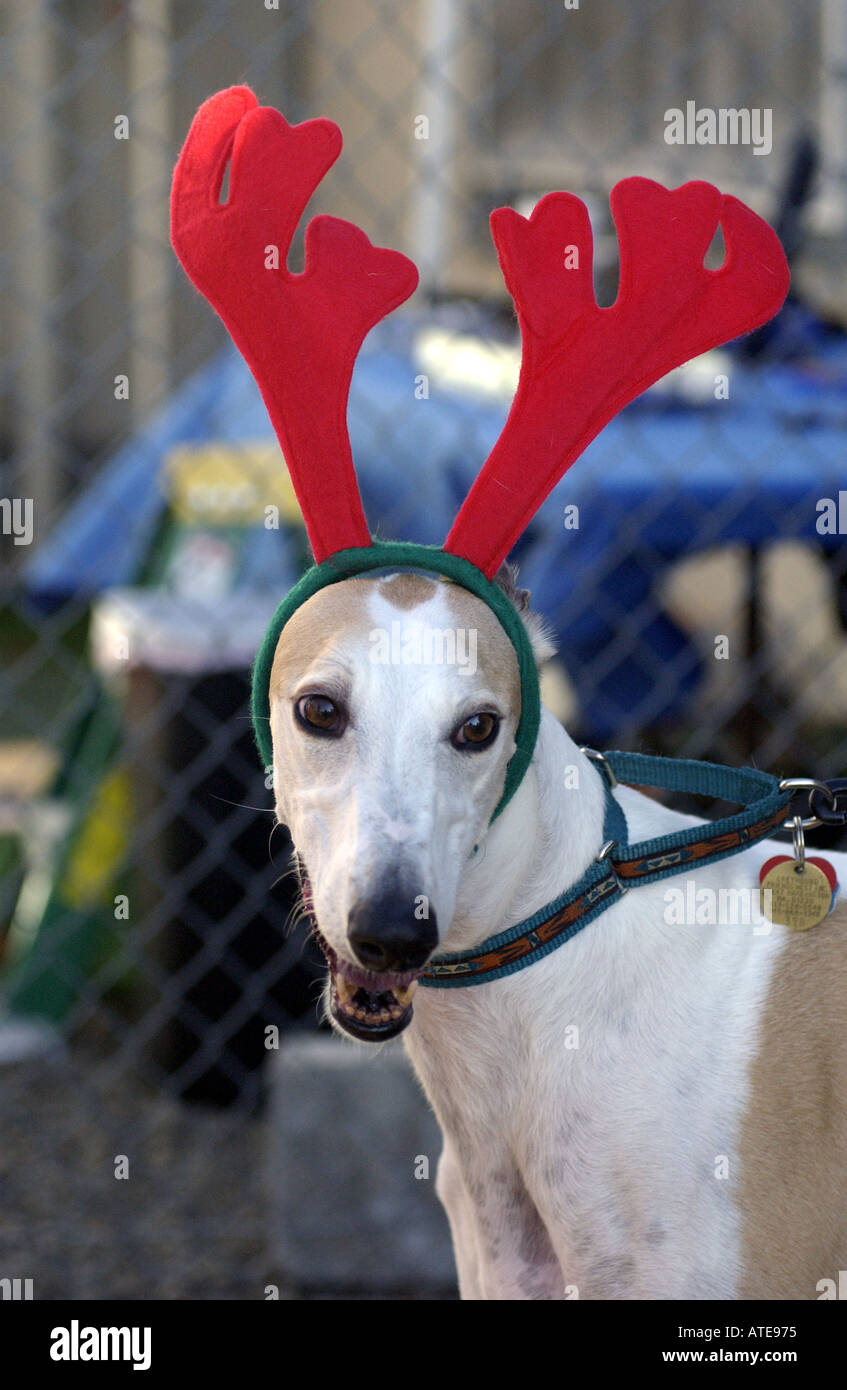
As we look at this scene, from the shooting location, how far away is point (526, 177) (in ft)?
14.5

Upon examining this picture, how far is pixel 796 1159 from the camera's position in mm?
1261

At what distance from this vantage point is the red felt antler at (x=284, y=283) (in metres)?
A: 1.29

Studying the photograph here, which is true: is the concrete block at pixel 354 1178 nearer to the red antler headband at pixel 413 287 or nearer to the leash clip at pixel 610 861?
the leash clip at pixel 610 861

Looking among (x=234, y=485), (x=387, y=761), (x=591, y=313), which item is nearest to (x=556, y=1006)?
(x=387, y=761)

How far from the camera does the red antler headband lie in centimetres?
129

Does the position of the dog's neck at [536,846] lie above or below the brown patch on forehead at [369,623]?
below

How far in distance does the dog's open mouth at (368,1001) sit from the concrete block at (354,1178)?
1.28 meters

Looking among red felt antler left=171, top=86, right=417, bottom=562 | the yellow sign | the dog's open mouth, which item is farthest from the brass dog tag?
the yellow sign

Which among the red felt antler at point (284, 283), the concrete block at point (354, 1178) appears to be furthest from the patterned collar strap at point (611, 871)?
the concrete block at point (354, 1178)

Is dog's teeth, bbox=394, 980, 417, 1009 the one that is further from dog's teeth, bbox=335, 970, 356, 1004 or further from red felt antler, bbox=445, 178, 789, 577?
red felt antler, bbox=445, 178, 789, 577

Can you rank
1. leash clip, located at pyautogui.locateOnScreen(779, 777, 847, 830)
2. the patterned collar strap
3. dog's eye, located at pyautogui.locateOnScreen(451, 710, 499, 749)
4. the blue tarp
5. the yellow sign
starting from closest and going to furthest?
1. dog's eye, located at pyautogui.locateOnScreen(451, 710, 499, 749)
2. the patterned collar strap
3. leash clip, located at pyautogui.locateOnScreen(779, 777, 847, 830)
4. the blue tarp
5. the yellow sign

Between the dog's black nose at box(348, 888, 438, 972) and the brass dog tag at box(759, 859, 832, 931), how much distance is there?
0.41 m

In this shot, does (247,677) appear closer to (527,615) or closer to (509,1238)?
(527,615)

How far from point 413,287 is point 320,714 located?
1.41 ft
